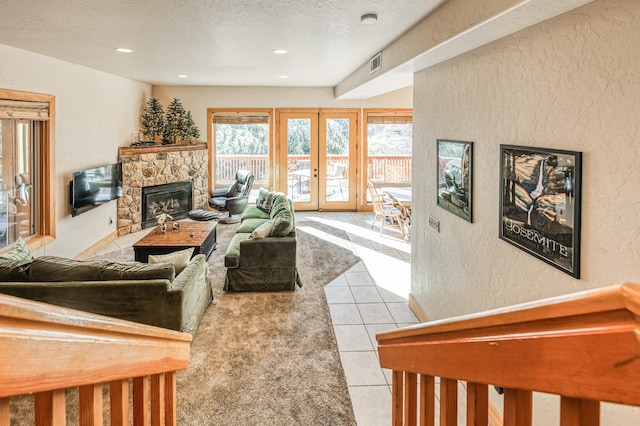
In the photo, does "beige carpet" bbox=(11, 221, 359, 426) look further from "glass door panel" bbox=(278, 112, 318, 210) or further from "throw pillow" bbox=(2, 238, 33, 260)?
"glass door panel" bbox=(278, 112, 318, 210)

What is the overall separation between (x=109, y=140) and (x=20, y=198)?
2.26 meters

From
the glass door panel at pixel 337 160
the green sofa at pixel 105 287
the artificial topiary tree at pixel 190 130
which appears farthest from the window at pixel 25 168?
the glass door panel at pixel 337 160

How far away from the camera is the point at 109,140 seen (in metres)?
Answer: 7.06

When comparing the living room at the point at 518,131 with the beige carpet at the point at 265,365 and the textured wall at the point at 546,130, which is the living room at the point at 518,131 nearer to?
the textured wall at the point at 546,130

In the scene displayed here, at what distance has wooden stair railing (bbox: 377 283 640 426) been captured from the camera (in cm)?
49

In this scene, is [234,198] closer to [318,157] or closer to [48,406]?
[318,157]

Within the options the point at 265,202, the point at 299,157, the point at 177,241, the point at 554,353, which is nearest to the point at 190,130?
the point at 299,157

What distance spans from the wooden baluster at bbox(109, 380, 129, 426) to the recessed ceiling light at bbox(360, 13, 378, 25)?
9.86 ft

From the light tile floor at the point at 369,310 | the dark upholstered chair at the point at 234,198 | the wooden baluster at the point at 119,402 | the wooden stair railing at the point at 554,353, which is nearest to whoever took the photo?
the wooden stair railing at the point at 554,353

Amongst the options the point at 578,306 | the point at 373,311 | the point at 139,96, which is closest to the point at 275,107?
the point at 139,96

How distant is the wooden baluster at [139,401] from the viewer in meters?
1.04

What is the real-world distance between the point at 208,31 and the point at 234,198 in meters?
5.01

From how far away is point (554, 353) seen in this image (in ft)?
1.92

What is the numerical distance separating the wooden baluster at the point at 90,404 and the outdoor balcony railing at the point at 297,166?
904 cm
